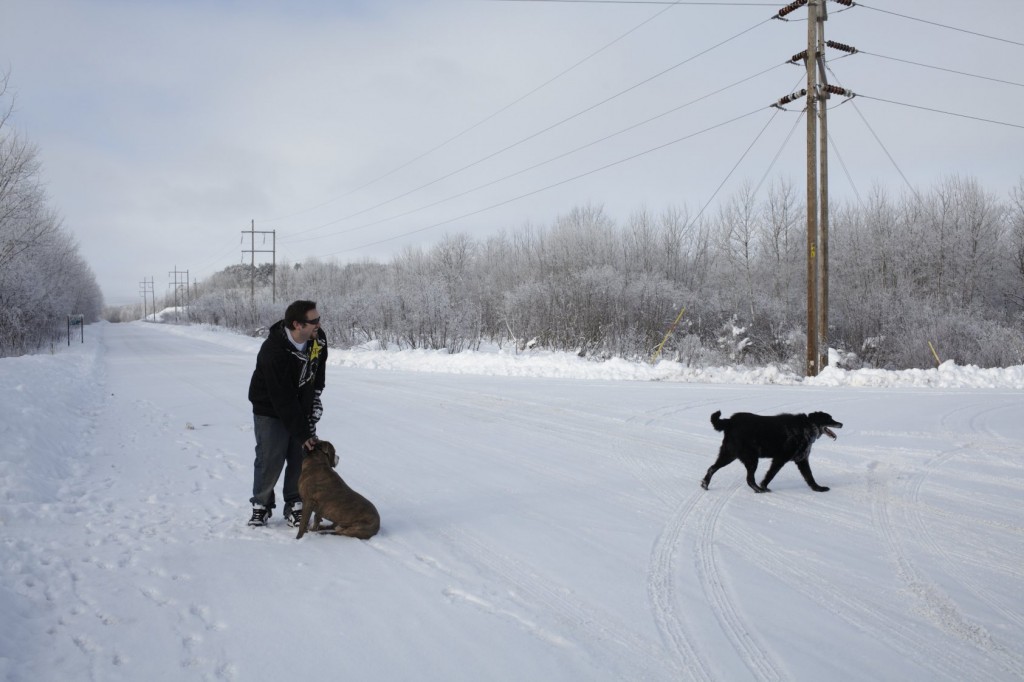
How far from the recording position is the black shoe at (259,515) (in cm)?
545

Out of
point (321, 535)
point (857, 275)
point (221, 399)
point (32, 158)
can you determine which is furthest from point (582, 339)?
point (321, 535)

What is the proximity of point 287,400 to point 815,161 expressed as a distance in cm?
1814

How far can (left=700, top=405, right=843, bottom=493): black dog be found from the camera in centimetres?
648

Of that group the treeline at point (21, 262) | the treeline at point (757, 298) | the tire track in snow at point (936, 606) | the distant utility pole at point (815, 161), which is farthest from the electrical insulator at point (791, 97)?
the treeline at point (21, 262)

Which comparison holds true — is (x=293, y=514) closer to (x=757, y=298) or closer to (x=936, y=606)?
(x=936, y=606)

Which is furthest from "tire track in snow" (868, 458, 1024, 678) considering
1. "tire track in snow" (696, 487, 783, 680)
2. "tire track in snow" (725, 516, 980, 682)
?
"tire track in snow" (696, 487, 783, 680)

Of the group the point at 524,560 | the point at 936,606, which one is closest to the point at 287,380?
the point at 524,560

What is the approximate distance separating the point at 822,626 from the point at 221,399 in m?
13.4

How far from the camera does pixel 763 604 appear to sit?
13.1ft

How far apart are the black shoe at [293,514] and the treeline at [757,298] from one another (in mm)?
18864

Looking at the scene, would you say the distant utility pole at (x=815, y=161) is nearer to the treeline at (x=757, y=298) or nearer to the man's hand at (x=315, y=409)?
the treeline at (x=757, y=298)

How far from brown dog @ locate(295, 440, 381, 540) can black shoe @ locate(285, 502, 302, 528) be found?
35 cm

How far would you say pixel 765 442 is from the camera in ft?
21.3

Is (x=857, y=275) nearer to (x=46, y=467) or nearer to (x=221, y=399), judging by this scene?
(x=221, y=399)
